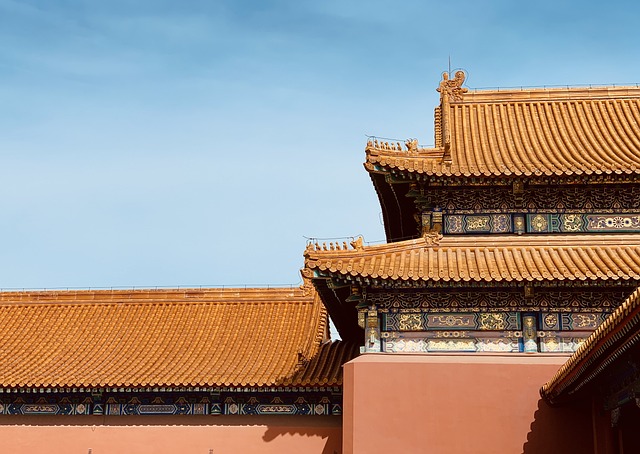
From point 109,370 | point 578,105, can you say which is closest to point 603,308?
point 578,105

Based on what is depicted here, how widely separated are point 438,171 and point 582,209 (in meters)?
2.75

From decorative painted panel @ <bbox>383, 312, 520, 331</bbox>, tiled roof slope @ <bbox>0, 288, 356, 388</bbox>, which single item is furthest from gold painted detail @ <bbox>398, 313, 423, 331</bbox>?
tiled roof slope @ <bbox>0, 288, 356, 388</bbox>

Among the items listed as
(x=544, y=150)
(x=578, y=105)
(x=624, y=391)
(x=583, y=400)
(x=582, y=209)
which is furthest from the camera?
(x=578, y=105)

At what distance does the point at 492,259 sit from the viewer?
15.2 m

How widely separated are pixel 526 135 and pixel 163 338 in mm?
8923

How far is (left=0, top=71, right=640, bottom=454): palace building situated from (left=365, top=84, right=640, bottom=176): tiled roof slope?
0.05m

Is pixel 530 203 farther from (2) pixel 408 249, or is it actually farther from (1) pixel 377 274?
(1) pixel 377 274

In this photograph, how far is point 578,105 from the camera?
19.4m

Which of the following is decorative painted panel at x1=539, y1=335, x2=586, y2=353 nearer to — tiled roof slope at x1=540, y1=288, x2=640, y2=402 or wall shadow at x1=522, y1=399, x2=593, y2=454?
wall shadow at x1=522, y1=399, x2=593, y2=454

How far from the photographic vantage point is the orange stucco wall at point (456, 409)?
14.1 m

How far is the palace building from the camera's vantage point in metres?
14.2

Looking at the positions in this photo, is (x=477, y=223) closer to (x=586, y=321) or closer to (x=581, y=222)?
(x=581, y=222)

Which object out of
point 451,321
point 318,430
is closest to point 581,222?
point 451,321

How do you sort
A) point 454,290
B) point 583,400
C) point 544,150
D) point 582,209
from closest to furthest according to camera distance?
point 583,400 → point 454,290 → point 582,209 → point 544,150
